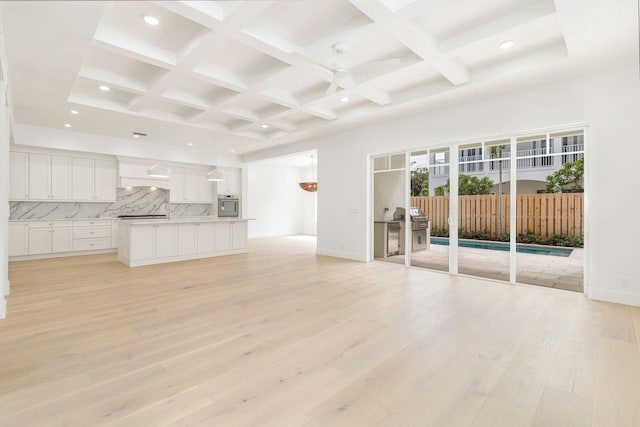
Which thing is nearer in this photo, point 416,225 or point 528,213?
point 528,213

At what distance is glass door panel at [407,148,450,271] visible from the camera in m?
5.39

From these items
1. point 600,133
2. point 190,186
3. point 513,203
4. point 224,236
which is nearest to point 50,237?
point 190,186

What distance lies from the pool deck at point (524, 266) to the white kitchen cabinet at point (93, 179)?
7.82 metres

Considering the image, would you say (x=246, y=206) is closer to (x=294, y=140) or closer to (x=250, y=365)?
(x=294, y=140)

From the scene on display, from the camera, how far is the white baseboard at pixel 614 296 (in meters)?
3.59

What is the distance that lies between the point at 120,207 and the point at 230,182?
10.3ft

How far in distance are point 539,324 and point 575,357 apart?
68 cm

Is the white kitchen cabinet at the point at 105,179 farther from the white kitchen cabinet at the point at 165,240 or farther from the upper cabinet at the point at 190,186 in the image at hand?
the white kitchen cabinet at the point at 165,240

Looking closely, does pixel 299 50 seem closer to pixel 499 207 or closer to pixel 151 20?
pixel 151 20

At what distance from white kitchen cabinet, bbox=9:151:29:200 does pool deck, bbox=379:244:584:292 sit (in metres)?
8.68

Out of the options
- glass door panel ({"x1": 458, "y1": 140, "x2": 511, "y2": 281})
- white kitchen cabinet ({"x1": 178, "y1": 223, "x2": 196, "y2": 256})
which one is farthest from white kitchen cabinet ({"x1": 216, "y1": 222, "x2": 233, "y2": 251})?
→ glass door panel ({"x1": 458, "y1": 140, "x2": 511, "y2": 281})

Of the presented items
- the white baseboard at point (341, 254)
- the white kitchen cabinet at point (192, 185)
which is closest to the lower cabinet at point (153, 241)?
the white kitchen cabinet at point (192, 185)

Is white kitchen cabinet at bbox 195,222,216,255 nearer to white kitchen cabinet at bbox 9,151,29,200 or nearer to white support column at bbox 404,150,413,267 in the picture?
white kitchen cabinet at bbox 9,151,29,200

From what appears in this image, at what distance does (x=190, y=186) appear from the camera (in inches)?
362
